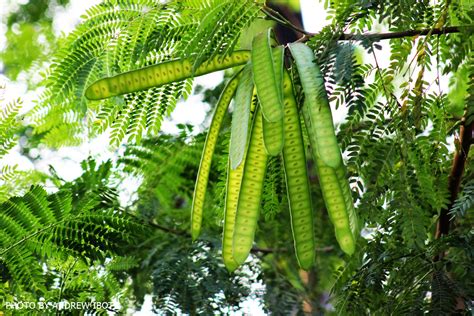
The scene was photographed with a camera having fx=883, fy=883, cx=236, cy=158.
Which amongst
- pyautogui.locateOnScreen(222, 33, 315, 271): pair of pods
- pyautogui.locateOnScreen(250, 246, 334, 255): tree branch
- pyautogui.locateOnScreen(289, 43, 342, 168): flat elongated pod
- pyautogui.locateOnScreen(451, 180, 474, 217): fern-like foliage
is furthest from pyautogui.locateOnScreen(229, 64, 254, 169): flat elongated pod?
pyautogui.locateOnScreen(250, 246, 334, 255): tree branch

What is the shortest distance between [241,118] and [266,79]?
9 centimetres

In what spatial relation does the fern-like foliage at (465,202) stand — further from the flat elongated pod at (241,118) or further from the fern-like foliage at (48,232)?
the fern-like foliage at (48,232)

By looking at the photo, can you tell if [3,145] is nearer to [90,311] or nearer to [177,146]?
[90,311]

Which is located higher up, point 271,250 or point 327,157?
point 271,250

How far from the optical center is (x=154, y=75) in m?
1.89

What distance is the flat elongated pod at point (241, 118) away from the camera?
5.12 feet

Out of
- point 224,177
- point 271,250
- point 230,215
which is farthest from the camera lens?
point 271,250

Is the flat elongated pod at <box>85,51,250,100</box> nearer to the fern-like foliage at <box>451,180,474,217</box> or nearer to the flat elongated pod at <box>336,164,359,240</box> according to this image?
the flat elongated pod at <box>336,164,359,240</box>

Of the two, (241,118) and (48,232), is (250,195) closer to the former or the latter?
(241,118)

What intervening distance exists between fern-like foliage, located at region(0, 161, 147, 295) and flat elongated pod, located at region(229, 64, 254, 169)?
0.81 metres

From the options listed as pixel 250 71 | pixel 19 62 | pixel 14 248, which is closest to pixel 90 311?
pixel 14 248

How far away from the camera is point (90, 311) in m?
2.53

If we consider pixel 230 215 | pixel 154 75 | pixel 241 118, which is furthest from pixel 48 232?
pixel 241 118

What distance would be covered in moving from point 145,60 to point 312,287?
59.4 inches
